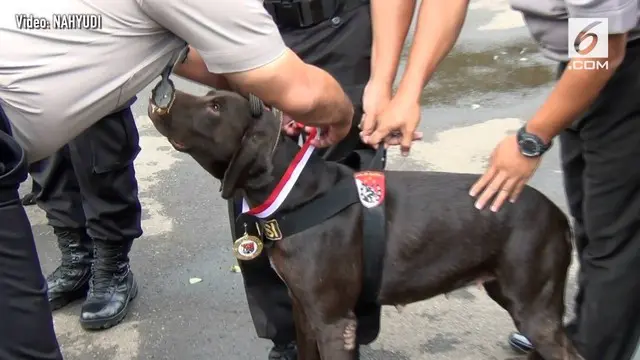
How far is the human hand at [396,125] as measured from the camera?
2303 mm

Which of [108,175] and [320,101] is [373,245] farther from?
[108,175]

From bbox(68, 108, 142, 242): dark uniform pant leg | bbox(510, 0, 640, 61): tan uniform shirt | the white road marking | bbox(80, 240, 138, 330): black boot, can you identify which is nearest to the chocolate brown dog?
bbox(510, 0, 640, 61): tan uniform shirt

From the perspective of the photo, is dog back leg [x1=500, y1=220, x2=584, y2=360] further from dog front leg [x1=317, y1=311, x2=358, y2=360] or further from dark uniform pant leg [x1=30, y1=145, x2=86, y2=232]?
dark uniform pant leg [x1=30, y1=145, x2=86, y2=232]

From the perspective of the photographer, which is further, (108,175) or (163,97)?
(108,175)

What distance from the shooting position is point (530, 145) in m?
2.23

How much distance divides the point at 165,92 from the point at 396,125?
0.67m

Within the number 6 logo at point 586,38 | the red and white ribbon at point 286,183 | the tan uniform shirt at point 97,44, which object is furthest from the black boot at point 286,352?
the number 6 logo at point 586,38

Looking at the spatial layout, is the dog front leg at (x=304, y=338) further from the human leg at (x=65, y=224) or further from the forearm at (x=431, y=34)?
the human leg at (x=65, y=224)

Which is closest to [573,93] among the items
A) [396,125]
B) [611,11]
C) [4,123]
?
[611,11]

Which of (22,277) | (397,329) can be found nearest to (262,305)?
(397,329)

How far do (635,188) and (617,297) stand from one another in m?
0.36

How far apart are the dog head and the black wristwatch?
2.32ft

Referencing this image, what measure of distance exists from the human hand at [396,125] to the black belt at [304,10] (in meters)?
0.42

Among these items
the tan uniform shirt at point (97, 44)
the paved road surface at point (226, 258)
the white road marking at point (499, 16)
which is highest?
the tan uniform shirt at point (97, 44)
